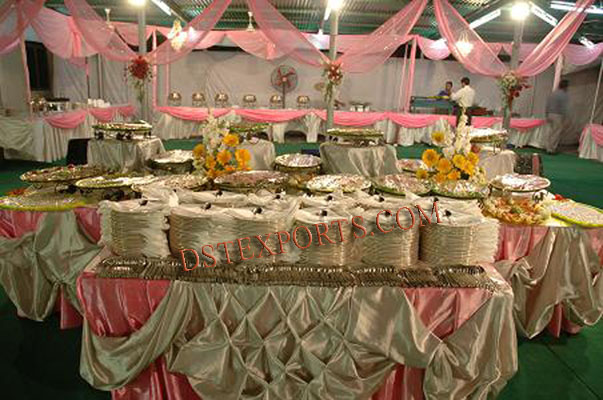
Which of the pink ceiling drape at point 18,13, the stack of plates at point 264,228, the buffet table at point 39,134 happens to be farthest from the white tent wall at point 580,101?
A: the pink ceiling drape at point 18,13

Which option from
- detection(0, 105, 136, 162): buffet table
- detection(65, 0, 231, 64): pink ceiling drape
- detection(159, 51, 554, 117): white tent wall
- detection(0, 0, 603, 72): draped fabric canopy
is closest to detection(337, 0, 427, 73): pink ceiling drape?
detection(0, 0, 603, 72): draped fabric canopy

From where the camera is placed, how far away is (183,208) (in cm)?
154

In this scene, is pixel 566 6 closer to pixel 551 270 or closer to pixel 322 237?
pixel 551 270

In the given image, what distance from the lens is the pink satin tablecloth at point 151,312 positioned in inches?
57.9

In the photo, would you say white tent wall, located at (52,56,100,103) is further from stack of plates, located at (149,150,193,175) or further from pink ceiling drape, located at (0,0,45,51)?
stack of plates, located at (149,150,193,175)

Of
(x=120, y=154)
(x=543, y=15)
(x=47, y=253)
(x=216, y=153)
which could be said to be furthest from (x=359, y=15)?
(x=47, y=253)

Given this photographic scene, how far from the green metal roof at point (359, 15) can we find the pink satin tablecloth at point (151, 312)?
23.5 feet

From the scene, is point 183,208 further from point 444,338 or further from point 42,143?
point 42,143

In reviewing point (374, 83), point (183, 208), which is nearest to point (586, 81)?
point (374, 83)

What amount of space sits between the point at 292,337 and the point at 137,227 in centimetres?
70

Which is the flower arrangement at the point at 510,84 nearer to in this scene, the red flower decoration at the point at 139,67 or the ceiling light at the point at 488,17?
the ceiling light at the point at 488,17

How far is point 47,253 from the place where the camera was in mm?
2115

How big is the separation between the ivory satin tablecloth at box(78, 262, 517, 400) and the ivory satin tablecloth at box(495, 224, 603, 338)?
2.17 feet

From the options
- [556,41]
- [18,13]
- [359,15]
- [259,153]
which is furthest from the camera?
[359,15]
